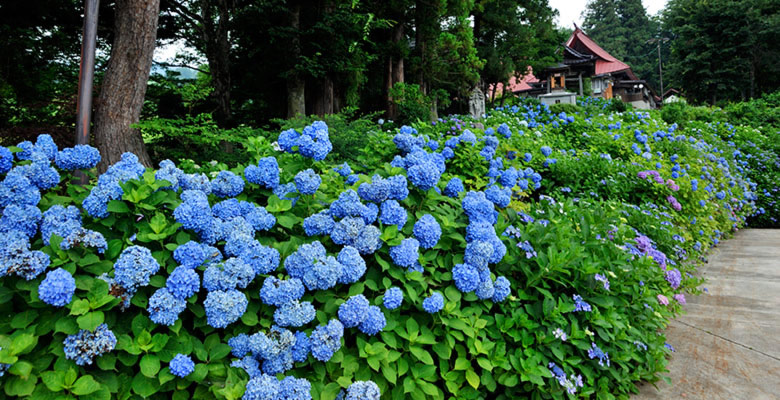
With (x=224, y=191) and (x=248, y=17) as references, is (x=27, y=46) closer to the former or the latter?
(x=248, y=17)

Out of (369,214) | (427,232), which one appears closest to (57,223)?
(369,214)

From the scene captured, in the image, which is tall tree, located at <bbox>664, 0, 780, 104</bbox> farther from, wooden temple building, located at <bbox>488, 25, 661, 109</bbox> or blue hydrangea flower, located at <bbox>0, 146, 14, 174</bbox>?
blue hydrangea flower, located at <bbox>0, 146, 14, 174</bbox>

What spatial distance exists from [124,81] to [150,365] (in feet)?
14.4

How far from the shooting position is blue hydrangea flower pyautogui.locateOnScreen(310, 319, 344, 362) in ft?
4.73

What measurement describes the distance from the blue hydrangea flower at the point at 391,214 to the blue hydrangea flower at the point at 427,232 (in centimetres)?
8

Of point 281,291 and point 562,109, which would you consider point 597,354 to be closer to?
point 281,291

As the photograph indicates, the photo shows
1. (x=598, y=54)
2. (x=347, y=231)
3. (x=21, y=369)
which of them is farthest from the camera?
(x=598, y=54)

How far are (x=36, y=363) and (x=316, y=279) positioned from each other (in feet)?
2.80

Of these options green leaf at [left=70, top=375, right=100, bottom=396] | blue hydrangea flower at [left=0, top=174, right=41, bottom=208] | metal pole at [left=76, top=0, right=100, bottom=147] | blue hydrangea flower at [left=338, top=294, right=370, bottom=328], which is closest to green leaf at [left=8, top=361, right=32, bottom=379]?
green leaf at [left=70, top=375, right=100, bottom=396]

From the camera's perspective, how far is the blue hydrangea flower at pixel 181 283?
4.42 feet

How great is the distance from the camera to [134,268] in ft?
4.36

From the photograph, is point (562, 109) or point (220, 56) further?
point (562, 109)

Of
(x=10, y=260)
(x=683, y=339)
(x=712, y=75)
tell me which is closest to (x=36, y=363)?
(x=10, y=260)

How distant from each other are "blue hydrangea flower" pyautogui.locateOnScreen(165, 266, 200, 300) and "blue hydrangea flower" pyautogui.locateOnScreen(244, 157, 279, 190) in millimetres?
591
